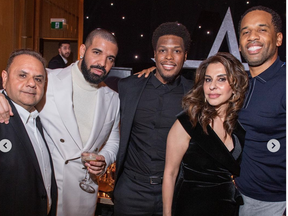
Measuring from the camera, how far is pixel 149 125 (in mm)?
2297

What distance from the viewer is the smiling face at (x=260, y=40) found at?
1946 millimetres

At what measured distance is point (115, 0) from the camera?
4129 millimetres

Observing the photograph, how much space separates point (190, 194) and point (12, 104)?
137cm

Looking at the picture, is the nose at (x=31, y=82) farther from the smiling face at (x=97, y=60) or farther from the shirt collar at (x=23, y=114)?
the smiling face at (x=97, y=60)

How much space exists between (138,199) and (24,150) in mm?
1085

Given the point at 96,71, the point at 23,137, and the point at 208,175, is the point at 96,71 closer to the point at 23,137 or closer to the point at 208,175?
the point at 23,137

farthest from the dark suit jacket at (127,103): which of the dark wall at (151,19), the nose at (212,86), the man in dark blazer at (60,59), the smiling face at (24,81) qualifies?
the man in dark blazer at (60,59)

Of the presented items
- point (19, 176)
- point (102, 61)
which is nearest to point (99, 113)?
point (102, 61)

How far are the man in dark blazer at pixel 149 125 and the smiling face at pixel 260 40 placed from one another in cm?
58

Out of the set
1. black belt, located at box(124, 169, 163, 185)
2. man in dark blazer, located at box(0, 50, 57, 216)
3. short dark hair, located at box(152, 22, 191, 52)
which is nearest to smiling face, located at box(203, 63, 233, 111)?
short dark hair, located at box(152, 22, 191, 52)

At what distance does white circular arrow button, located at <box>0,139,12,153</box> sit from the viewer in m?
1.54

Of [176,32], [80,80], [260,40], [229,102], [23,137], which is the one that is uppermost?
[176,32]

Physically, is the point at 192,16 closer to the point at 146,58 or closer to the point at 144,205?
the point at 146,58

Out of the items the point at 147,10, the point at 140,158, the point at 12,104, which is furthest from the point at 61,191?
the point at 147,10
